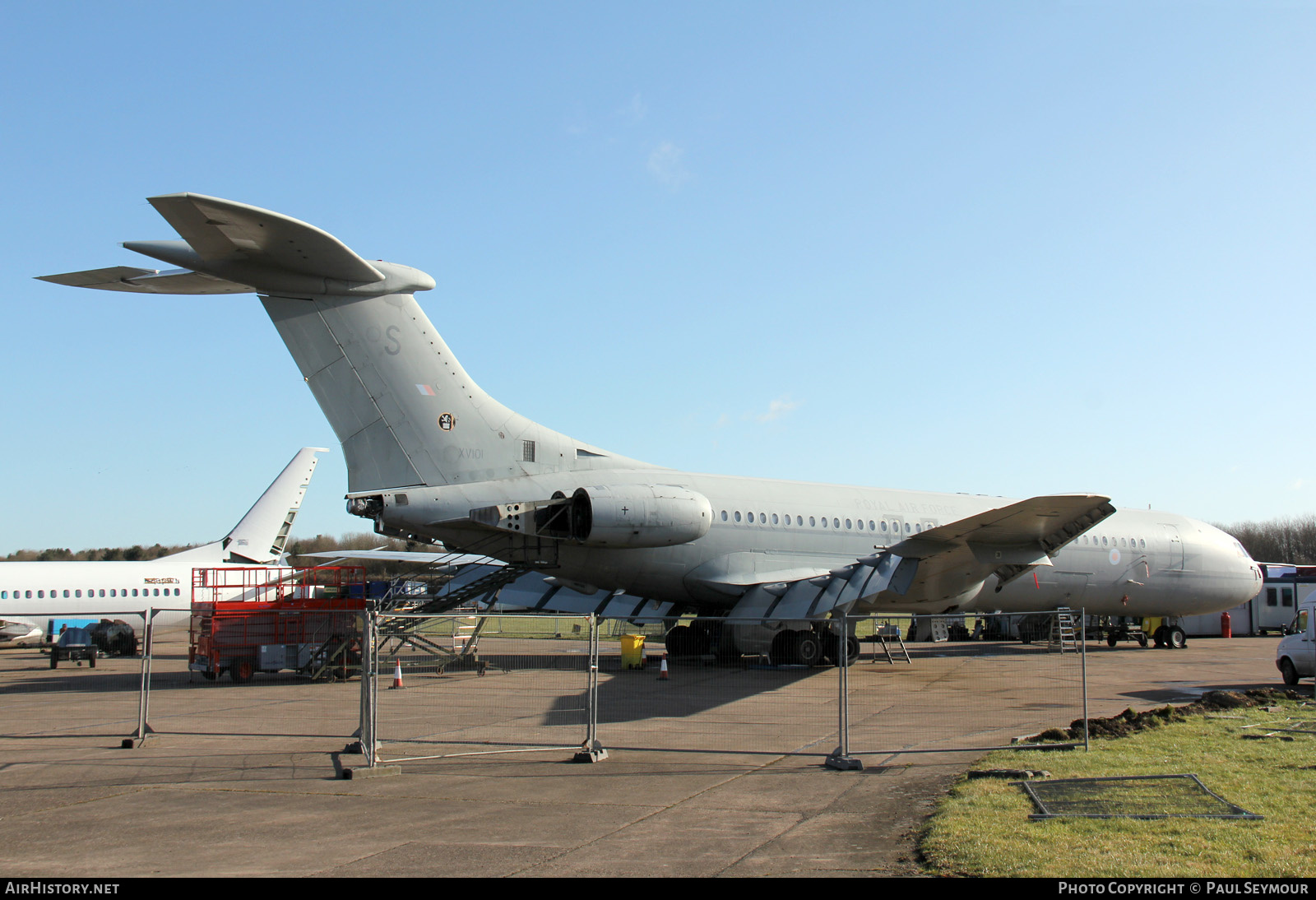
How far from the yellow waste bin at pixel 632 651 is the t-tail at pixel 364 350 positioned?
15.8 feet

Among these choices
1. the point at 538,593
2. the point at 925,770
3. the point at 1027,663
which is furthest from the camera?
the point at 538,593

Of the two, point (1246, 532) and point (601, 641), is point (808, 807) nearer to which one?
point (601, 641)

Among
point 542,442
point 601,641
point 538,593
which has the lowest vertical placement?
point 601,641

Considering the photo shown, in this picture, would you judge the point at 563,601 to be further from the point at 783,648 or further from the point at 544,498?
the point at 783,648

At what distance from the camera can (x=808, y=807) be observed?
7.38 meters

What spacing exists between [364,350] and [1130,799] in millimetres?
Result: 13028

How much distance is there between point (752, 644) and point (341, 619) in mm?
8184

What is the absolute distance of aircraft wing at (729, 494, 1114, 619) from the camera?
1601cm

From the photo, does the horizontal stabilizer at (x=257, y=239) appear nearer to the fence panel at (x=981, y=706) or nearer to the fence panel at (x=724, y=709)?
the fence panel at (x=724, y=709)

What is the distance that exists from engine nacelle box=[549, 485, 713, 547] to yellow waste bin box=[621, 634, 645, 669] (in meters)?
3.25

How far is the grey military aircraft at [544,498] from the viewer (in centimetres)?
1486

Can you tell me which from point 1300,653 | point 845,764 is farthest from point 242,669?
point 1300,653

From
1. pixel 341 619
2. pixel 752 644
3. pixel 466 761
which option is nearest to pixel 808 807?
pixel 466 761
